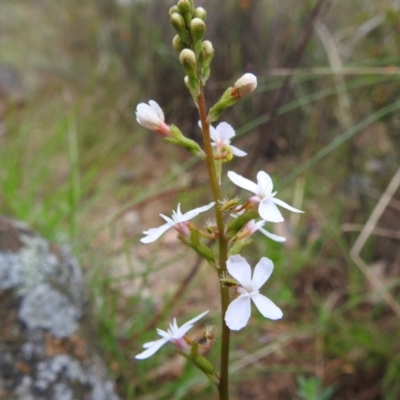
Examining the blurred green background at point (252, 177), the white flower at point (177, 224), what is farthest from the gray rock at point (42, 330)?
the white flower at point (177, 224)

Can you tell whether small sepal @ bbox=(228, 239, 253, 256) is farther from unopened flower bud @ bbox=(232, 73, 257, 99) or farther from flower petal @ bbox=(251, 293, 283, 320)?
unopened flower bud @ bbox=(232, 73, 257, 99)

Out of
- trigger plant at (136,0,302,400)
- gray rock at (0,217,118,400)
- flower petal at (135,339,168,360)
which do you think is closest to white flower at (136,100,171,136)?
trigger plant at (136,0,302,400)

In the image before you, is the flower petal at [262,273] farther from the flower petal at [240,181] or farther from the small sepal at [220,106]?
the small sepal at [220,106]

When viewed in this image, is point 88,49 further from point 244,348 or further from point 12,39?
point 244,348

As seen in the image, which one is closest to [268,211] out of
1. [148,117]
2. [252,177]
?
[148,117]

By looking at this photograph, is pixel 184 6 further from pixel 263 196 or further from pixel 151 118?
pixel 263 196
